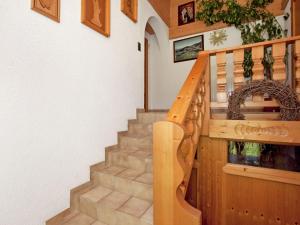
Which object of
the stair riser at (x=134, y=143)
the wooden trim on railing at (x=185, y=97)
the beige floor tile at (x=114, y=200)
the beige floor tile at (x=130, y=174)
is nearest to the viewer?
the wooden trim on railing at (x=185, y=97)

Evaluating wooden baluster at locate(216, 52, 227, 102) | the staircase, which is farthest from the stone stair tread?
wooden baluster at locate(216, 52, 227, 102)

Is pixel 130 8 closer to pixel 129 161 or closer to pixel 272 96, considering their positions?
pixel 129 161

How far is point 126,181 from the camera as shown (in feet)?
6.74

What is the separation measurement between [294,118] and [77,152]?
87.0 inches

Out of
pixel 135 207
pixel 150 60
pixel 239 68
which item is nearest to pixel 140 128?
pixel 135 207

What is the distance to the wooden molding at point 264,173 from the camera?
6.04 feet

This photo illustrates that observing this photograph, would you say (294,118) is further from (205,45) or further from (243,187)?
(205,45)

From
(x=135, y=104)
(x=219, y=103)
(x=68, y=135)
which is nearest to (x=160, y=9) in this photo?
(x=135, y=104)

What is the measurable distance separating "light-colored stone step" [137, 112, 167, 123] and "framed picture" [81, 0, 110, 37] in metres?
1.35

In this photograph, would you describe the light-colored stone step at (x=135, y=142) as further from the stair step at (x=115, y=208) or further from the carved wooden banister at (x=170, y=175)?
the carved wooden banister at (x=170, y=175)

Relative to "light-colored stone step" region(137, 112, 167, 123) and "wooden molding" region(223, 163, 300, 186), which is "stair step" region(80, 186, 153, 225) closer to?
"wooden molding" region(223, 163, 300, 186)

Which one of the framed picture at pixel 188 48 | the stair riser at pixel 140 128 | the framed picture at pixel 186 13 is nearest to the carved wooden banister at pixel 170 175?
the stair riser at pixel 140 128

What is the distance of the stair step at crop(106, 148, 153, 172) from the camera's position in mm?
2277

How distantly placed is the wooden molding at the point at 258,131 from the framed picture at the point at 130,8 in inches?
89.8
